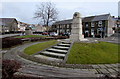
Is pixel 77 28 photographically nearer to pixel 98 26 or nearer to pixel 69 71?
pixel 69 71

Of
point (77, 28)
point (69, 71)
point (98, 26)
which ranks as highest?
point (98, 26)

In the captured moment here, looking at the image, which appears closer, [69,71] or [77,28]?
[69,71]

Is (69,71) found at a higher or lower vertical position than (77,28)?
lower

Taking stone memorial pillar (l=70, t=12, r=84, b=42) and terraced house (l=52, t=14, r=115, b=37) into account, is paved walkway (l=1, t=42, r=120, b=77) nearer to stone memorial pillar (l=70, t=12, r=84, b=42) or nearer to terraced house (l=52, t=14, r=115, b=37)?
stone memorial pillar (l=70, t=12, r=84, b=42)

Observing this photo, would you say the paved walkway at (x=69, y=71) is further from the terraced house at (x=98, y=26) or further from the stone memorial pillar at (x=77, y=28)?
the terraced house at (x=98, y=26)

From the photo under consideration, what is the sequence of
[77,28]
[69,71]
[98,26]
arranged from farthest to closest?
[98,26], [77,28], [69,71]

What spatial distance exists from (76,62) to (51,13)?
2888 centimetres

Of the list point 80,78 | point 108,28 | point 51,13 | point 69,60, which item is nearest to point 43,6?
point 51,13

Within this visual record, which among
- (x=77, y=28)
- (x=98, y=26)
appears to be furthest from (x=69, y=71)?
(x=98, y=26)

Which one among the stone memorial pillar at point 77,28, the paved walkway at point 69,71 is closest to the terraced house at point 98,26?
the stone memorial pillar at point 77,28

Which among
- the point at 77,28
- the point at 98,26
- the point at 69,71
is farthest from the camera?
the point at 98,26

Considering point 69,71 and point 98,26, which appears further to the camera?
point 98,26

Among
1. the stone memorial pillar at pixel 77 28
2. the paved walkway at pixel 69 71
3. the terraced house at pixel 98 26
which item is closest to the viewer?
the paved walkway at pixel 69 71

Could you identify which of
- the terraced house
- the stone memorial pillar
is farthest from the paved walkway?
the terraced house
